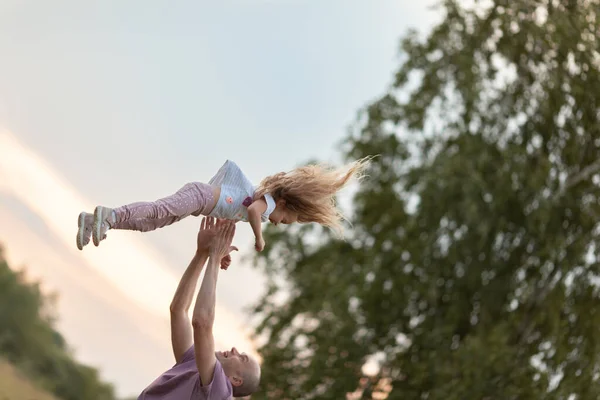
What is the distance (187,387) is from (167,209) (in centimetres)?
60

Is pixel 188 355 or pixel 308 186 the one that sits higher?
pixel 308 186

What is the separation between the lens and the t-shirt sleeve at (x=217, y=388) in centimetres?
356

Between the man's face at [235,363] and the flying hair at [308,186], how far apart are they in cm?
56

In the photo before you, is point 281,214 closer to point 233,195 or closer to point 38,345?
point 233,195

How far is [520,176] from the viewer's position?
10.3 meters

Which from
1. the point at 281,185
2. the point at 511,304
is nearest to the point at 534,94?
the point at 511,304

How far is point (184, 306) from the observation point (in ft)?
12.3

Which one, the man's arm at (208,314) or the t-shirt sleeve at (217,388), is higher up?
the man's arm at (208,314)

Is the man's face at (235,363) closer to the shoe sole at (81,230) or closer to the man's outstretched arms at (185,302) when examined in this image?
the man's outstretched arms at (185,302)

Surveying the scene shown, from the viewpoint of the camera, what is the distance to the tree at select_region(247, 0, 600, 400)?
9820mm

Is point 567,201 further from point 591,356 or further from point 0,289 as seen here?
point 0,289

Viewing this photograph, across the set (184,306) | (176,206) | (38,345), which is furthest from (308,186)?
(38,345)

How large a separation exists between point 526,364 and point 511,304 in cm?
87

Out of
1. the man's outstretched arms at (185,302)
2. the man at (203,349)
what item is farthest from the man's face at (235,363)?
the man's outstretched arms at (185,302)
